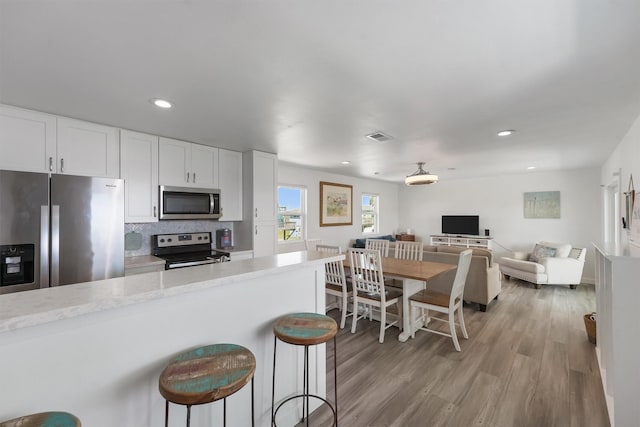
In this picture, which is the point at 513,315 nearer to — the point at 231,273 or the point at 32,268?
the point at 231,273

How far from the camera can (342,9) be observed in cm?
120

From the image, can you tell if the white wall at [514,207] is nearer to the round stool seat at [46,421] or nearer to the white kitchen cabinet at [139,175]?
the white kitchen cabinet at [139,175]

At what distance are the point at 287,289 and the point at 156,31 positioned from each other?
1.54m

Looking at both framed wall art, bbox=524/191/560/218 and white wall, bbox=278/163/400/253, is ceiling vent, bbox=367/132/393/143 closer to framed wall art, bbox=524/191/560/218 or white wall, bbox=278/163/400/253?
white wall, bbox=278/163/400/253

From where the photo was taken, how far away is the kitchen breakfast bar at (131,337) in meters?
0.90

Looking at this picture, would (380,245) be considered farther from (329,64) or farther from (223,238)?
(329,64)

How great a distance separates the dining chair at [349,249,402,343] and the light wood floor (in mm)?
297

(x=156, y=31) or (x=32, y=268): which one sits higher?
(x=156, y=31)

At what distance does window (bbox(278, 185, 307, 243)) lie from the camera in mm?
5227

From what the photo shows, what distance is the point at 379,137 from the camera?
315 cm

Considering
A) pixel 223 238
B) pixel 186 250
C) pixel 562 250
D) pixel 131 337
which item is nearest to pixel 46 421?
→ pixel 131 337

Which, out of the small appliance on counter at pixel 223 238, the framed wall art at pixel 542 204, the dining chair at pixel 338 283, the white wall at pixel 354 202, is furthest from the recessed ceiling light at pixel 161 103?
the framed wall art at pixel 542 204

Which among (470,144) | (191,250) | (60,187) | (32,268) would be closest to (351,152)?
(470,144)

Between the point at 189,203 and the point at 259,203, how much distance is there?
90 cm
